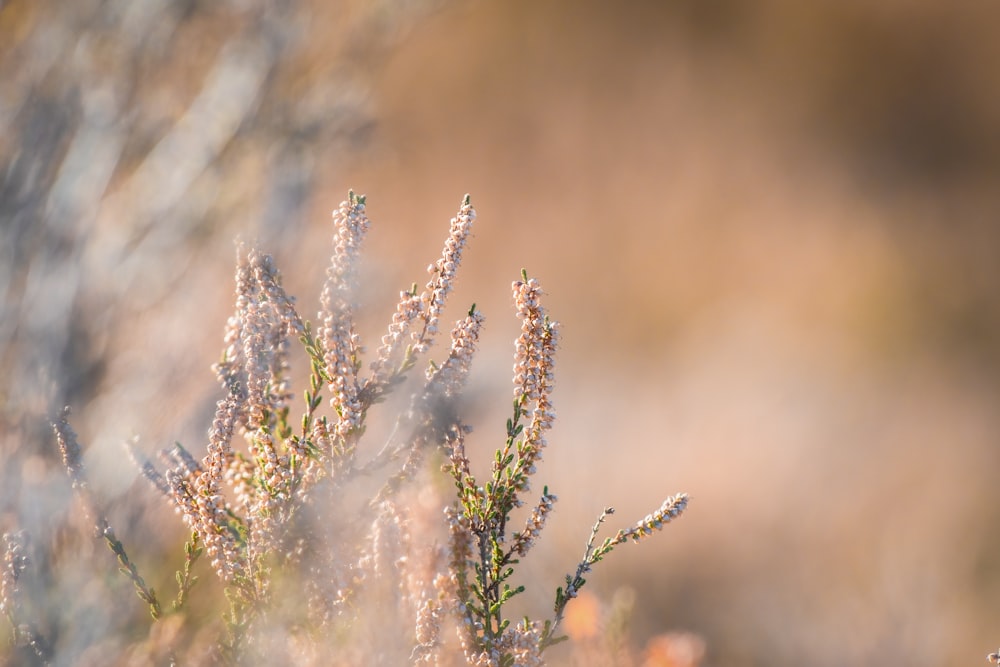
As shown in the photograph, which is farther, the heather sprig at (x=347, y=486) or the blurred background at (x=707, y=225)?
the blurred background at (x=707, y=225)

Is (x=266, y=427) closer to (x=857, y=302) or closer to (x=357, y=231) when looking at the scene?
(x=357, y=231)

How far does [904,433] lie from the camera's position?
9383 mm

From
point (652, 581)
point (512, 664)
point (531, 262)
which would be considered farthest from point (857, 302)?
point (512, 664)

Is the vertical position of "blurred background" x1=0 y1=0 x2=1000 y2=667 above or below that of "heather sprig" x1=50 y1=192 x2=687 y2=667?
above

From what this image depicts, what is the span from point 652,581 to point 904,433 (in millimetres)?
3593

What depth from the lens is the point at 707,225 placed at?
36.0ft

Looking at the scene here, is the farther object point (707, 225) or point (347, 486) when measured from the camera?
point (707, 225)

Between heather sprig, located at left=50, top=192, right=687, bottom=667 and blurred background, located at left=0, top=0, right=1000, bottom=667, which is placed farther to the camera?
blurred background, located at left=0, top=0, right=1000, bottom=667

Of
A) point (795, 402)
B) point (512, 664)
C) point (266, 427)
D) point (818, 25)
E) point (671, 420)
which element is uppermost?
point (818, 25)

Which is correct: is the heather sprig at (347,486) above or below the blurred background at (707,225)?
below

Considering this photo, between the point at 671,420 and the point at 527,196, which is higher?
the point at 527,196

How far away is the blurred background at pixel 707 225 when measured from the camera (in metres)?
4.50

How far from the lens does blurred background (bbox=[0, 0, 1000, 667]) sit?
4500mm

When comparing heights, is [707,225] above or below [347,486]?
above
